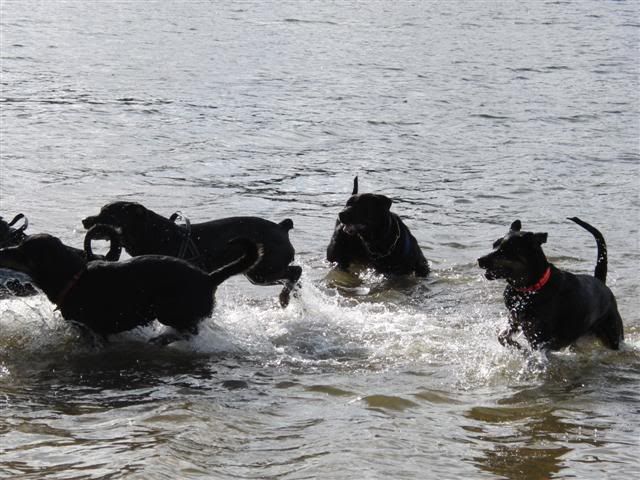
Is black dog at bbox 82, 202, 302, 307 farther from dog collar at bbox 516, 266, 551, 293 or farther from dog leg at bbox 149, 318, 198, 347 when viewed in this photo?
dog collar at bbox 516, 266, 551, 293

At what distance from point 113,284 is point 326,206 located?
668 centimetres

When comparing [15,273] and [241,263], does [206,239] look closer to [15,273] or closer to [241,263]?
[241,263]

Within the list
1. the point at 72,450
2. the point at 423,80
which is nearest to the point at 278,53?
the point at 423,80

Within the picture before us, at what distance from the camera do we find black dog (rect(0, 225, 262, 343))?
8102 mm

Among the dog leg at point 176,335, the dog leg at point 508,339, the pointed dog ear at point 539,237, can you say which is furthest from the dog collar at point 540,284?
the dog leg at point 176,335

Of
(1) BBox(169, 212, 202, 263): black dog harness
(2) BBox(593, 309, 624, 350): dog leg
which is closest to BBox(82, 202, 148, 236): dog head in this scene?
(1) BBox(169, 212, 202, 263): black dog harness

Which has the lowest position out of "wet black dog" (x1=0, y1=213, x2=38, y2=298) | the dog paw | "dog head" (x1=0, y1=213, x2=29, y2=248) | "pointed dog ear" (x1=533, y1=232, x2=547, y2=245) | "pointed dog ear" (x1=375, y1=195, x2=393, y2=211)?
the dog paw

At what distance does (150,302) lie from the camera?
27.1 ft

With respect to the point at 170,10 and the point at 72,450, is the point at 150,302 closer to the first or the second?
the point at 72,450

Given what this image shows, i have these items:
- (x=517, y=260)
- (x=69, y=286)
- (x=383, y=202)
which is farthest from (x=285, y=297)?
(x=517, y=260)

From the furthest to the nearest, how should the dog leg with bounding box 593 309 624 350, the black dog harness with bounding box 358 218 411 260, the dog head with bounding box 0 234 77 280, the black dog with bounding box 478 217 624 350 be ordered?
1. the black dog harness with bounding box 358 218 411 260
2. the dog leg with bounding box 593 309 624 350
3. the black dog with bounding box 478 217 624 350
4. the dog head with bounding box 0 234 77 280

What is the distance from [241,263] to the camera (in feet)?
27.8

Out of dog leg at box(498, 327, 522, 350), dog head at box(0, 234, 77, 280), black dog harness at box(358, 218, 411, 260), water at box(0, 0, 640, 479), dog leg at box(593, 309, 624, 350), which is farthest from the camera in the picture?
black dog harness at box(358, 218, 411, 260)

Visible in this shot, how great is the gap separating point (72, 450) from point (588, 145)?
13.9 meters
